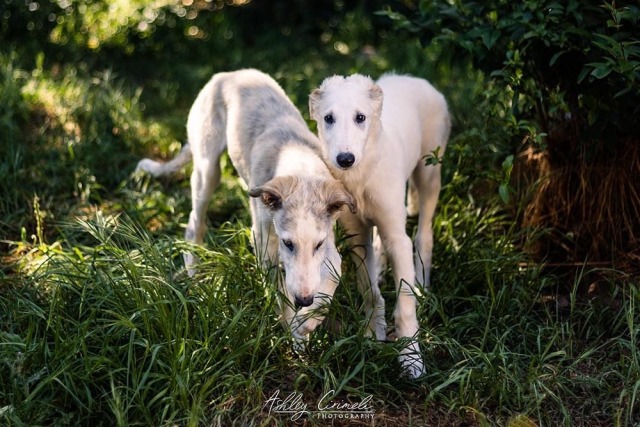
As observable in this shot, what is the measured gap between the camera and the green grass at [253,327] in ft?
12.4

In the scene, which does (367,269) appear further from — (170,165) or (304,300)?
(170,165)

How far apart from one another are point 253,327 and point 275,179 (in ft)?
2.40

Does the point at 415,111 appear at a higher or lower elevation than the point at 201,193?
higher

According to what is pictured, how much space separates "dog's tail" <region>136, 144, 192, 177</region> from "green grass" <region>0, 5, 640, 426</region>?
183 millimetres

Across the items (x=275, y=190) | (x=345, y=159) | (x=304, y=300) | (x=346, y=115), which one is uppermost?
(x=346, y=115)

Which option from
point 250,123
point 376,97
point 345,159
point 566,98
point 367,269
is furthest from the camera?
point 566,98

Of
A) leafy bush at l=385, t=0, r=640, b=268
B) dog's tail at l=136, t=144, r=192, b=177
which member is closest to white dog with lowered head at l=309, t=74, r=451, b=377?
leafy bush at l=385, t=0, r=640, b=268

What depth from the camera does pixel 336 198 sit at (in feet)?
Result: 13.7

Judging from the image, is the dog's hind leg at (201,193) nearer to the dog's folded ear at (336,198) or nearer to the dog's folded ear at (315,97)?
the dog's folded ear at (315,97)

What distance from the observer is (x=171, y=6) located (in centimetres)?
1019

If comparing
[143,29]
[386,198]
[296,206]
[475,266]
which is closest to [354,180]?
[386,198]

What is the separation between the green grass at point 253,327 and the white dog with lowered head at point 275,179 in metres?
0.16

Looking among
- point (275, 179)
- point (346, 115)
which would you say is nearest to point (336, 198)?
point (275, 179)

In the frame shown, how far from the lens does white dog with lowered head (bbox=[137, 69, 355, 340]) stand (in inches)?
162
